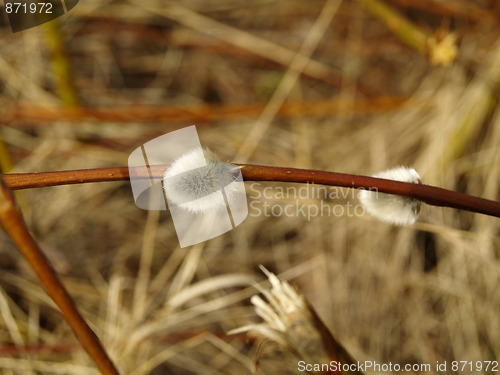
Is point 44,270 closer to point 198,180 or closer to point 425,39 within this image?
point 198,180

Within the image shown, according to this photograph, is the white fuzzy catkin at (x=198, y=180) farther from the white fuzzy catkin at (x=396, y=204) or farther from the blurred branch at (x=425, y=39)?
the blurred branch at (x=425, y=39)

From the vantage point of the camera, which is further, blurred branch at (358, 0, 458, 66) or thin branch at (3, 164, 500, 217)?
blurred branch at (358, 0, 458, 66)

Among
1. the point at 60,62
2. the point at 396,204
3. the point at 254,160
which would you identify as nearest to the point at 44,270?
the point at 396,204

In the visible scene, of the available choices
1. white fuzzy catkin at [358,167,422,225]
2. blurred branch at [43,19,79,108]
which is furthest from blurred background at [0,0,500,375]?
white fuzzy catkin at [358,167,422,225]

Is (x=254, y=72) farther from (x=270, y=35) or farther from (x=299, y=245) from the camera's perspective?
(x=299, y=245)

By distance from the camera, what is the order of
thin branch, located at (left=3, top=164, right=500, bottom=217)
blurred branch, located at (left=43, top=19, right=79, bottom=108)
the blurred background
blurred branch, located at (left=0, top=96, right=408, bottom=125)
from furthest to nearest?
blurred branch, located at (left=0, top=96, right=408, bottom=125) → blurred branch, located at (left=43, top=19, right=79, bottom=108) → the blurred background → thin branch, located at (left=3, top=164, right=500, bottom=217)

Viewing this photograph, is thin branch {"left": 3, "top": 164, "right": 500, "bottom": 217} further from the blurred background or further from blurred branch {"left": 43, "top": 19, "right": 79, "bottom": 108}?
blurred branch {"left": 43, "top": 19, "right": 79, "bottom": 108}
